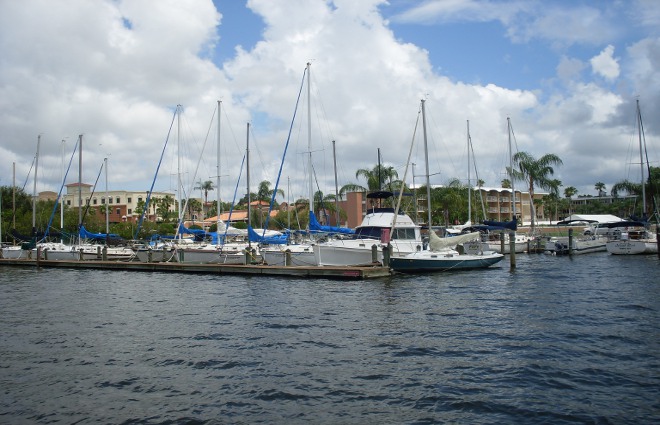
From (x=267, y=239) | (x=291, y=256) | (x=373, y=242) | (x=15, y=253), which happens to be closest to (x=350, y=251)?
(x=373, y=242)

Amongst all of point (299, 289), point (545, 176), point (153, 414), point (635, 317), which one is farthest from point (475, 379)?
point (545, 176)

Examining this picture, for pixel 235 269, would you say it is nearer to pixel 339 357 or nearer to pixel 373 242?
pixel 373 242

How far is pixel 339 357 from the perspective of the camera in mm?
15195

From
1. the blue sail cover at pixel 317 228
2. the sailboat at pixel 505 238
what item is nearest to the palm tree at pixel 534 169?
the sailboat at pixel 505 238

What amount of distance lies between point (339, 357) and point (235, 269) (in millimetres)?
25450

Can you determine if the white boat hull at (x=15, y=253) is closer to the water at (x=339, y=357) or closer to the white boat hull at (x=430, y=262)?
the water at (x=339, y=357)

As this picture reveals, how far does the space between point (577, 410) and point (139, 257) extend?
4675 cm

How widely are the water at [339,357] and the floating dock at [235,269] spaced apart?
5369mm

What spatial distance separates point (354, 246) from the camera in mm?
38625

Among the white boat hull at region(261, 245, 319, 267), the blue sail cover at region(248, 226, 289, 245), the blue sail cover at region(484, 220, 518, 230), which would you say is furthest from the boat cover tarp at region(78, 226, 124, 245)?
the blue sail cover at region(484, 220, 518, 230)

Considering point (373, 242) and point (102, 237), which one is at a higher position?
point (102, 237)

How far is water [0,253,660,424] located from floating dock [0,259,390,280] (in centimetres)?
537

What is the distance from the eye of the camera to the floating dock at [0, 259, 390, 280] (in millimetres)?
34250

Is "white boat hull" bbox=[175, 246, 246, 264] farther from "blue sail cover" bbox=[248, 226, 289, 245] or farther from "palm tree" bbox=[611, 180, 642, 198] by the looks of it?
"palm tree" bbox=[611, 180, 642, 198]
